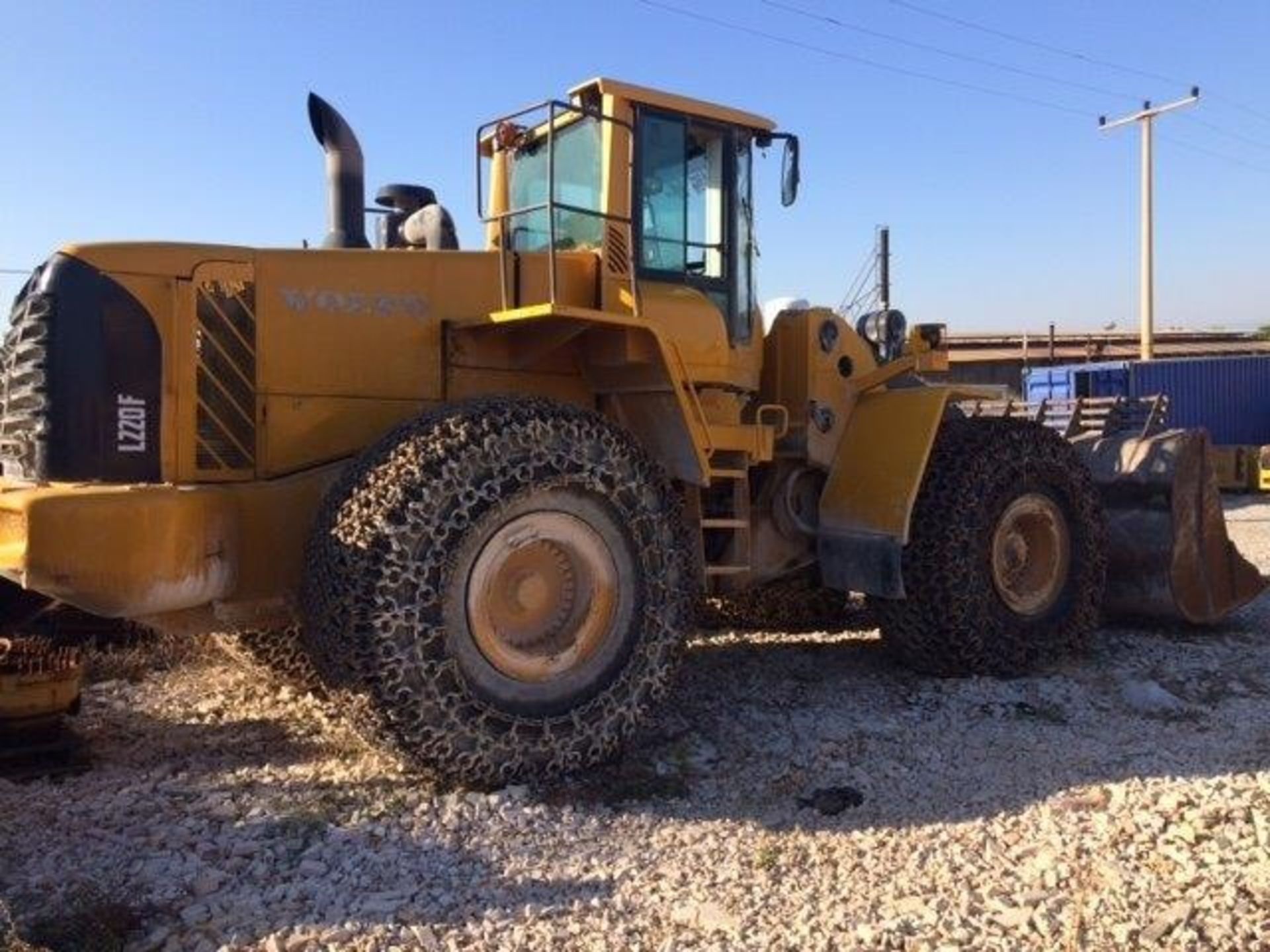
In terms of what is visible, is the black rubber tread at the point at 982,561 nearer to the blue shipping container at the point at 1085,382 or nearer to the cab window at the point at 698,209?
the cab window at the point at 698,209

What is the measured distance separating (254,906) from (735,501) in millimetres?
3349

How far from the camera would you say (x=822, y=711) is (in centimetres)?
616

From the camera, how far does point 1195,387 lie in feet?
84.2

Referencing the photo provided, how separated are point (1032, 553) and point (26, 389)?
5643 mm

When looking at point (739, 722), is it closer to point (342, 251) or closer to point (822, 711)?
point (822, 711)

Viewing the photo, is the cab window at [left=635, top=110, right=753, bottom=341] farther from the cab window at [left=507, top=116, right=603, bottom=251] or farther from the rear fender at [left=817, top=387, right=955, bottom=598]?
the rear fender at [left=817, top=387, right=955, bottom=598]

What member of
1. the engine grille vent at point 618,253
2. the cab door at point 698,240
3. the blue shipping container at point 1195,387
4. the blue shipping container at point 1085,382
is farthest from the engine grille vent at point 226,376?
the blue shipping container at point 1195,387

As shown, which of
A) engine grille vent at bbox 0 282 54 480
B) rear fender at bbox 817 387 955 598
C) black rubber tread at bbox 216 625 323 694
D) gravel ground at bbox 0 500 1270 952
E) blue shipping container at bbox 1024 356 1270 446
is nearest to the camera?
gravel ground at bbox 0 500 1270 952

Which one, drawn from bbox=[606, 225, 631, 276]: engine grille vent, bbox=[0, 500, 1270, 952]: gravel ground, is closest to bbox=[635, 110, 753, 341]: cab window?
bbox=[606, 225, 631, 276]: engine grille vent

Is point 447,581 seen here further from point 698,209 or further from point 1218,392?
point 1218,392

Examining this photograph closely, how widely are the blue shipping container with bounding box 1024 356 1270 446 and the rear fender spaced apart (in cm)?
1832

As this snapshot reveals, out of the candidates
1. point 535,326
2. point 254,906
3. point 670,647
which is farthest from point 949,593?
point 254,906

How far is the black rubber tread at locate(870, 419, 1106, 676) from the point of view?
6.73 m

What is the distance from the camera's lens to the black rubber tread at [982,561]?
6.73 m
